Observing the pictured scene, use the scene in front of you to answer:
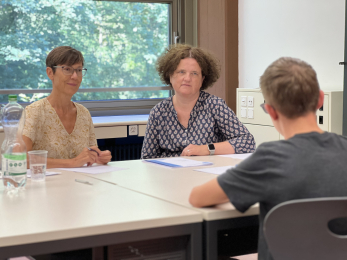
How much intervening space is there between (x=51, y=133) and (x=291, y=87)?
5.12 ft

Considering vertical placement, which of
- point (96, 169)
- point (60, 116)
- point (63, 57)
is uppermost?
point (63, 57)

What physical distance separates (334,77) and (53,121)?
2.17 metres

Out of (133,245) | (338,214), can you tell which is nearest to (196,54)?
(133,245)

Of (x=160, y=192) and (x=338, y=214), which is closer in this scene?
(x=338, y=214)

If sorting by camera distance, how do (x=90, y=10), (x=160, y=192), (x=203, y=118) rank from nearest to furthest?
(x=160, y=192) < (x=203, y=118) < (x=90, y=10)

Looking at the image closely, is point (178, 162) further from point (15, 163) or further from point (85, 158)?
point (15, 163)

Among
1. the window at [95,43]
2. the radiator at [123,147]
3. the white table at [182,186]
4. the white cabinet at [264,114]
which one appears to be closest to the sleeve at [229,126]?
the white table at [182,186]

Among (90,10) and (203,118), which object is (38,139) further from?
(90,10)

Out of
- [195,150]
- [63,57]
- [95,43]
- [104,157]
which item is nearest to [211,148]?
[195,150]

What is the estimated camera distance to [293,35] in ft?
12.3

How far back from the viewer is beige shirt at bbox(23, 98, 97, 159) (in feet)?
7.27

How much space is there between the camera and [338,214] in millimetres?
985

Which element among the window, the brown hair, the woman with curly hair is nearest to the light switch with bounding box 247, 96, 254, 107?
the woman with curly hair

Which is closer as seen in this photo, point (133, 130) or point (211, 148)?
point (211, 148)
